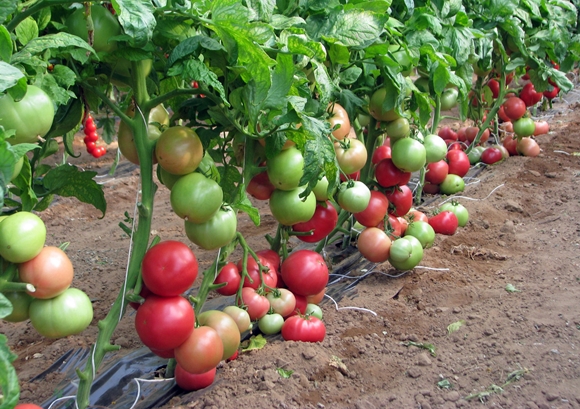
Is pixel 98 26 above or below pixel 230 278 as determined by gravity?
above

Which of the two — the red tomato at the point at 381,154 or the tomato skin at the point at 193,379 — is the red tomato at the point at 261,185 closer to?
the tomato skin at the point at 193,379

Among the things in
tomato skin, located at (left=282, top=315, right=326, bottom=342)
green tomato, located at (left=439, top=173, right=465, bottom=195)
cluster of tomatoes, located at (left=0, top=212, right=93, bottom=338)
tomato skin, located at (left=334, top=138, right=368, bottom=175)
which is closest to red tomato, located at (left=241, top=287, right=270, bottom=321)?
tomato skin, located at (left=282, top=315, right=326, bottom=342)

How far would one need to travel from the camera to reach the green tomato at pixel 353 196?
2.68 meters

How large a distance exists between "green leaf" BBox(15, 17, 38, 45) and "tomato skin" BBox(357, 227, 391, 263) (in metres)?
2.04

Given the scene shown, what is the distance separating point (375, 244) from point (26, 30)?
2.09 metres

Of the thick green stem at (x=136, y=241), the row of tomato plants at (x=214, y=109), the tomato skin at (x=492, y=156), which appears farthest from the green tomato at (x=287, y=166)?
the tomato skin at (x=492, y=156)

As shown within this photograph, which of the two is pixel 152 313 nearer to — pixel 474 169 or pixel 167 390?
pixel 167 390

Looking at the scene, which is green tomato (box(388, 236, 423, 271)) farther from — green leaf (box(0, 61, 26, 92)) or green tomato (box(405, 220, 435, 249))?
green leaf (box(0, 61, 26, 92))

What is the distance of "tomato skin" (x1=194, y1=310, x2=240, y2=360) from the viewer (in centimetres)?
206

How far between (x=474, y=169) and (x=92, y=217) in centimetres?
360

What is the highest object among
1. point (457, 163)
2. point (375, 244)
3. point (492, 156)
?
point (375, 244)

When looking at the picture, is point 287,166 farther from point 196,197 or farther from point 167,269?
point 167,269

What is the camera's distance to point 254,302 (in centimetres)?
238

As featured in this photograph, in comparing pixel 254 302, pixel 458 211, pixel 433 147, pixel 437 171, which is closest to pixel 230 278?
pixel 254 302
